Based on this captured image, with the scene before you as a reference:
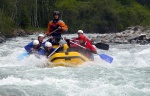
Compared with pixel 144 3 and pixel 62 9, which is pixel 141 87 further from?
pixel 144 3

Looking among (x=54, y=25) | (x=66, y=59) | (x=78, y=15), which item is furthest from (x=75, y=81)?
(x=78, y=15)

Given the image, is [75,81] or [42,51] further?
[42,51]

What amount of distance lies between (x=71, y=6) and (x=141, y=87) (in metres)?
51.8

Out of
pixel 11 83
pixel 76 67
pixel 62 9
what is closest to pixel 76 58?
pixel 76 67

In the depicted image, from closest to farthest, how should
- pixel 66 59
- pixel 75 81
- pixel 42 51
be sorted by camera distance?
1. pixel 75 81
2. pixel 66 59
3. pixel 42 51

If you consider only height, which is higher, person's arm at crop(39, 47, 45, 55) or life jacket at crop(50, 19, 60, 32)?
life jacket at crop(50, 19, 60, 32)

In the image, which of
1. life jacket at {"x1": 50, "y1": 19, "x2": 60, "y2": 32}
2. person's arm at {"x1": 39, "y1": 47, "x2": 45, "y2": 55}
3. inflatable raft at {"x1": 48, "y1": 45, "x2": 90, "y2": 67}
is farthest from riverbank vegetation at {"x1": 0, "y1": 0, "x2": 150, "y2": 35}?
inflatable raft at {"x1": 48, "y1": 45, "x2": 90, "y2": 67}

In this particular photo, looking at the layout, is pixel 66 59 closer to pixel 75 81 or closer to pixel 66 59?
pixel 66 59

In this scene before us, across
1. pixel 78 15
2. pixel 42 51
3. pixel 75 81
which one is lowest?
pixel 78 15

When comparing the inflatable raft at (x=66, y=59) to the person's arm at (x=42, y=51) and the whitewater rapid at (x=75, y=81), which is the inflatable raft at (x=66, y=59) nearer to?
the whitewater rapid at (x=75, y=81)

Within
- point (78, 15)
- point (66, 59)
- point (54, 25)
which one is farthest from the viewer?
point (78, 15)

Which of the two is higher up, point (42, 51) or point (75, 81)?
point (75, 81)

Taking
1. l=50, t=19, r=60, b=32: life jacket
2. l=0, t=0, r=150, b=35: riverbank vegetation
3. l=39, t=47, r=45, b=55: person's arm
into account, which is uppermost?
l=50, t=19, r=60, b=32: life jacket

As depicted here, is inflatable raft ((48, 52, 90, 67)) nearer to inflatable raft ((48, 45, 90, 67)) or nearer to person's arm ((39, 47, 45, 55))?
inflatable raft ((48, 45, 90, 67))
